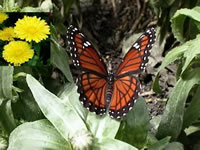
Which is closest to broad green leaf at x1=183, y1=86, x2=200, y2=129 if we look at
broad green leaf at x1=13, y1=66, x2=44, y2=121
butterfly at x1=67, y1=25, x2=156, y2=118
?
butterfly at x1=67, y1=25, x2=156, y2=118

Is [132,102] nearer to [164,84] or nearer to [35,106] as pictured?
[35,106]

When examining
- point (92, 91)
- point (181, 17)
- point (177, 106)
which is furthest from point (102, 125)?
point (181, 17)

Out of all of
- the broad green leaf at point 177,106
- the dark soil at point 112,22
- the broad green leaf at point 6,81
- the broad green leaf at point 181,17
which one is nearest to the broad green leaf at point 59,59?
the broad green leaf at point 6,81

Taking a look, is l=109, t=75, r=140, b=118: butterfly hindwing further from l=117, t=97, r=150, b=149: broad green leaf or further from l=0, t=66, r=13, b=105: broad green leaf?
l=0, t=66, r=13, b=105: broad green leaf

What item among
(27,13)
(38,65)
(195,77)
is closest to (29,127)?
(38,65)

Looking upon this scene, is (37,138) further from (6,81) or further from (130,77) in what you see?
(130,77)

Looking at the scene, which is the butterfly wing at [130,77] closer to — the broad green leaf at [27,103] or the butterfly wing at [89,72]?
the butterfly wing at [89,72]
